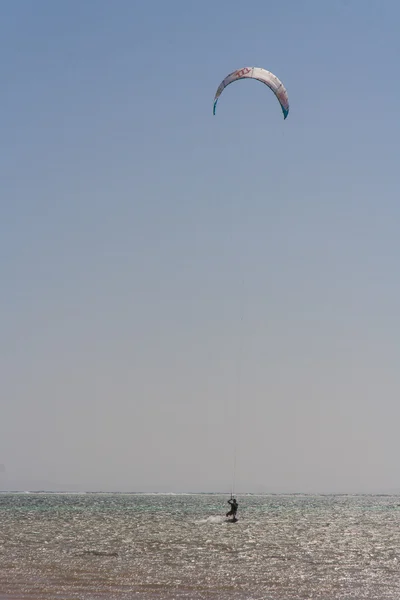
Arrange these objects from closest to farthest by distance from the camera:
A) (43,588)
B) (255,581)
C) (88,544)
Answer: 1. (43,588)
2. (255,581)
3. (88,544)

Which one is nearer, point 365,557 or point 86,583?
point 86,583

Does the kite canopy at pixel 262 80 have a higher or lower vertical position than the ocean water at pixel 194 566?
higher

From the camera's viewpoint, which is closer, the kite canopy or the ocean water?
the ocean water

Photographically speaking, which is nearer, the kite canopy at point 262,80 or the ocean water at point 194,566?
the ocean water at point 194,566

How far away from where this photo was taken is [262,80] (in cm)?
4119

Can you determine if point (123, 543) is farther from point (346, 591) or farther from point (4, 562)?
point (346, 591)

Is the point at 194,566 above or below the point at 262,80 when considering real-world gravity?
below

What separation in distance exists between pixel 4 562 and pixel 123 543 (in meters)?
10.3

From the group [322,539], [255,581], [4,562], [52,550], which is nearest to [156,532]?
[322,539]

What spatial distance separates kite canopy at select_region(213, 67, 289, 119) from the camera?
133 ft

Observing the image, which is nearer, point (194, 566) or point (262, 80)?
point (194, 566)

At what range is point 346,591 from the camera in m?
25.8

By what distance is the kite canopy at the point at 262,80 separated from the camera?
133ft

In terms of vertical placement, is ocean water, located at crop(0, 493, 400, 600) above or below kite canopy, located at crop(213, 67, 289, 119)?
below
